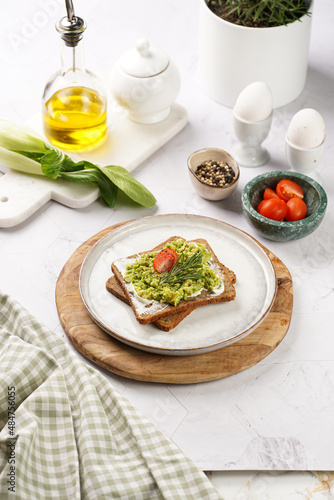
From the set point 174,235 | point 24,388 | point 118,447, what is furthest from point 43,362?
point 174,235

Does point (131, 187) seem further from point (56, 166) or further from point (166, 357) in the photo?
point (166, 357)

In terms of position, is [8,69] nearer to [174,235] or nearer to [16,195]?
[16,195]

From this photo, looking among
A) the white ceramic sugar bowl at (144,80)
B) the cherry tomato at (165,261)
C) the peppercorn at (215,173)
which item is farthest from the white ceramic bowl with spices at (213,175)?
the cherry tomato at (165,261)

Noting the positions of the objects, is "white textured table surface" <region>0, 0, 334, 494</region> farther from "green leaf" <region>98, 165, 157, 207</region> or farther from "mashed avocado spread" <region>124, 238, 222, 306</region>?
"mashed avocado spread" <region>124, 238, 222, 306</region>

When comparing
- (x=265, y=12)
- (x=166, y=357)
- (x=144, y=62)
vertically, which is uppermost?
(x=265, y=12)

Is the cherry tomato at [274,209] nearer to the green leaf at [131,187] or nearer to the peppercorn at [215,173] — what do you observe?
the peppercorn at [215,173]

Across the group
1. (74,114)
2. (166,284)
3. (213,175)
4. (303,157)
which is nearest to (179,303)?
(166,284)

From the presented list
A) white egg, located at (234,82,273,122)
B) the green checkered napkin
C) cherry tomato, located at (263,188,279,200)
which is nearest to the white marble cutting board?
white egg, located at (234,82,273,122)
